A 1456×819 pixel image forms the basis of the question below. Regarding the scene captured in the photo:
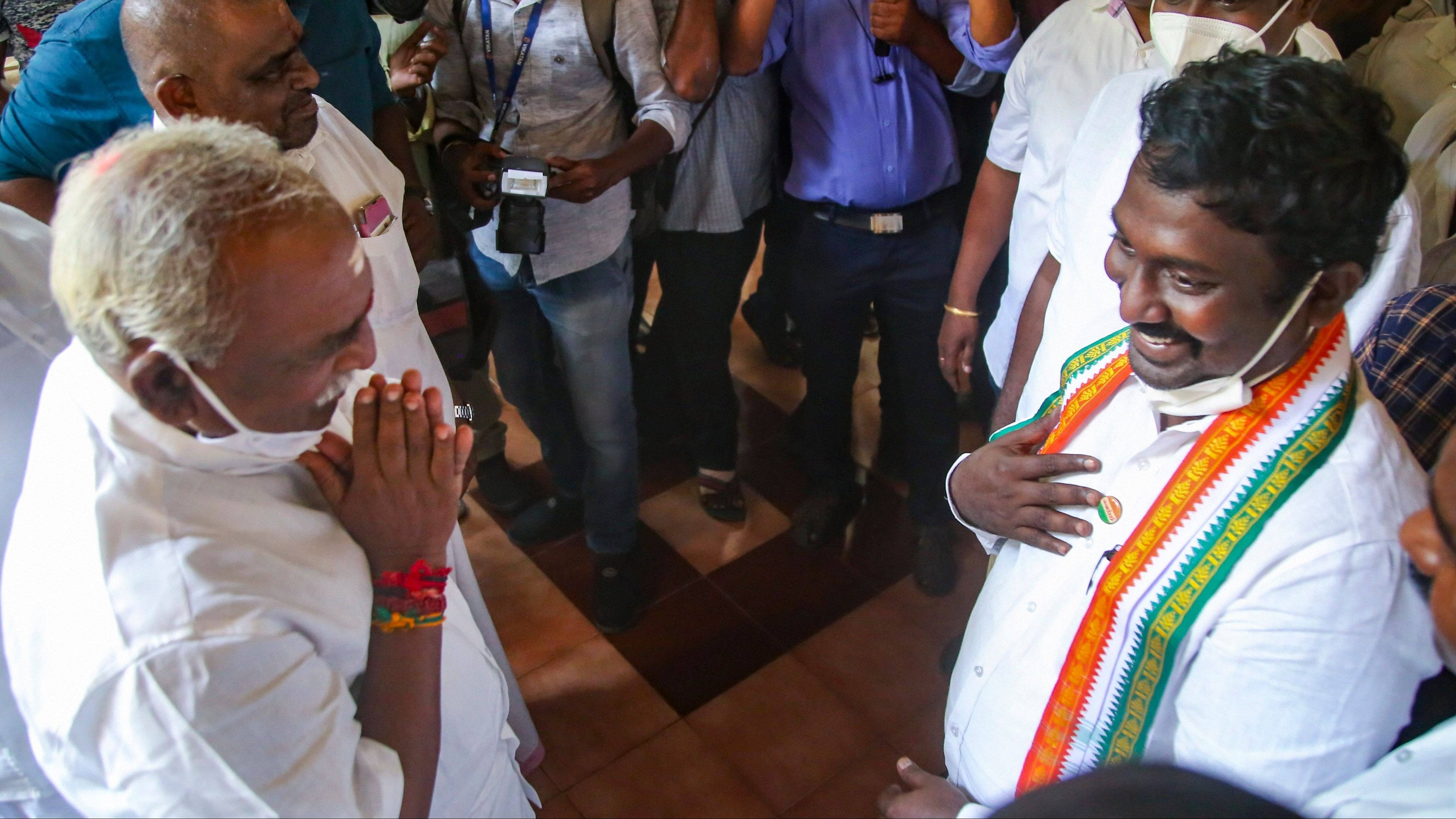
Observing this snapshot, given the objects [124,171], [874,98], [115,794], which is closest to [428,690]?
[115,794]

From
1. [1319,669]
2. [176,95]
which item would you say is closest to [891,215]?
[176,95]

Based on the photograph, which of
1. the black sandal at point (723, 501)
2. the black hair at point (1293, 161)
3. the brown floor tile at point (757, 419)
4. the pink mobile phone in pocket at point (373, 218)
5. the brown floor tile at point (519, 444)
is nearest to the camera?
the black hair at point (1293, 161)

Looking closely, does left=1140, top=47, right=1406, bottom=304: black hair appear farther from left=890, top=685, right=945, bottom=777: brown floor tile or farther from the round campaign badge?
left=890, top=685, right=945, bottom=777: brown floor tile

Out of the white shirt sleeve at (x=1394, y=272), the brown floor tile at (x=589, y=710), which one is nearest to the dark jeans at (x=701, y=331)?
the brown floor tile at (x=589, y=710)

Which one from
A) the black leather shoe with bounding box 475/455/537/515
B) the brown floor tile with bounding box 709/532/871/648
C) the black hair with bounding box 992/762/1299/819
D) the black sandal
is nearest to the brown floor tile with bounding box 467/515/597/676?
the black leather shoe with bounding box 475/455/537/515

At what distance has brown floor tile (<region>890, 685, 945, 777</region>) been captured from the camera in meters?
2.40

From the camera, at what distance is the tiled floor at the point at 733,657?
7.77ft

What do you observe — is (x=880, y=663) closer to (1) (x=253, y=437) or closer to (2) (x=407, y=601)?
(2) (x=407, y=601)

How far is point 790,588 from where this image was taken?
2.90 meters

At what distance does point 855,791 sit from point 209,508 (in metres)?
1.77

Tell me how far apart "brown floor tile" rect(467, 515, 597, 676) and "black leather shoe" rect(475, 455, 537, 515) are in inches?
5.5

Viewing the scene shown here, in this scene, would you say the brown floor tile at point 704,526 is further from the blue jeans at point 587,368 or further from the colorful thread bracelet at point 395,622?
the colorful thread bracelet at point 395,622

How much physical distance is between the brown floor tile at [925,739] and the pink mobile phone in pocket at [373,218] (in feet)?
5.68

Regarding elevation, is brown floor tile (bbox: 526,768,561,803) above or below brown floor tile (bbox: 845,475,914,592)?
below
